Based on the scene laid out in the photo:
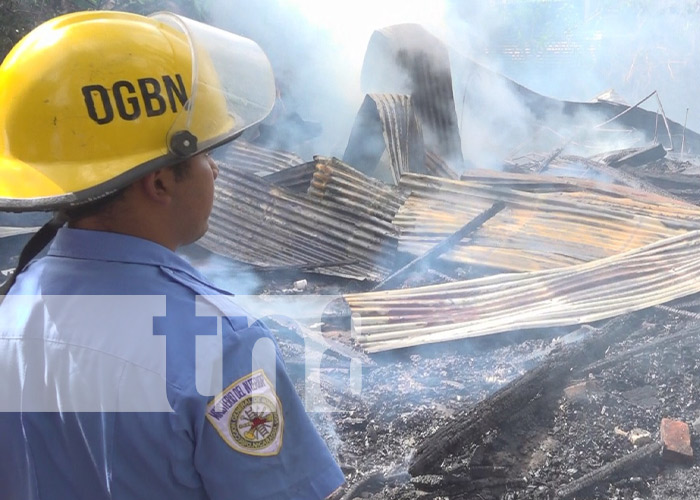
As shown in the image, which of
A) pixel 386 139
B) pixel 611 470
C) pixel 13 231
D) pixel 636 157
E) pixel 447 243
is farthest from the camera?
pixel 636 157

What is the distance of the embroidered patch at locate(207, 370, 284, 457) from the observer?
1101mm

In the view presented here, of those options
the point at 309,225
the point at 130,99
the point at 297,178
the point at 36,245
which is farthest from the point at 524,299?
the point at 130,99

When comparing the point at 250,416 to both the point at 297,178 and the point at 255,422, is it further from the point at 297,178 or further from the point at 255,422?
the point at 297,178

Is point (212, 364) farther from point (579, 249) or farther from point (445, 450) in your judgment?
point (579, 249)

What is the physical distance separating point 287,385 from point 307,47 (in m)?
14.2

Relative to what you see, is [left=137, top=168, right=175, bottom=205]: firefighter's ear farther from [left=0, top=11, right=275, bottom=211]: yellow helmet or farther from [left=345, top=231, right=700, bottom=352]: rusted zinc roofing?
[left=345, top=231, right=700, bottom=352]: rusted zinc roofing

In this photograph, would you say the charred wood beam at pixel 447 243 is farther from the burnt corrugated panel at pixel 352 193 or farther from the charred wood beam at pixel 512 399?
the charred wood beam at pixel 512 399

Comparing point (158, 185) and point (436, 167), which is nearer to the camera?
point (158, 185)

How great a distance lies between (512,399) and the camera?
160 inches

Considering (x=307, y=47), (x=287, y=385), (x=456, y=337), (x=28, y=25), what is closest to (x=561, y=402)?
(x=456, y=337)

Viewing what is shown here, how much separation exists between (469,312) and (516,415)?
1.42 m

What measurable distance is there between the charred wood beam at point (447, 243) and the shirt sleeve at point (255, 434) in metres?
4.83

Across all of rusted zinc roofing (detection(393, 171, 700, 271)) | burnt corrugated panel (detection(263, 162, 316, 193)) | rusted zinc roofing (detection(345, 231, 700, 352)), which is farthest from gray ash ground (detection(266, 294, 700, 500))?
burnt corrugated panel (detection(263, 162, 316, 193))

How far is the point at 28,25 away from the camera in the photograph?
786 cm
